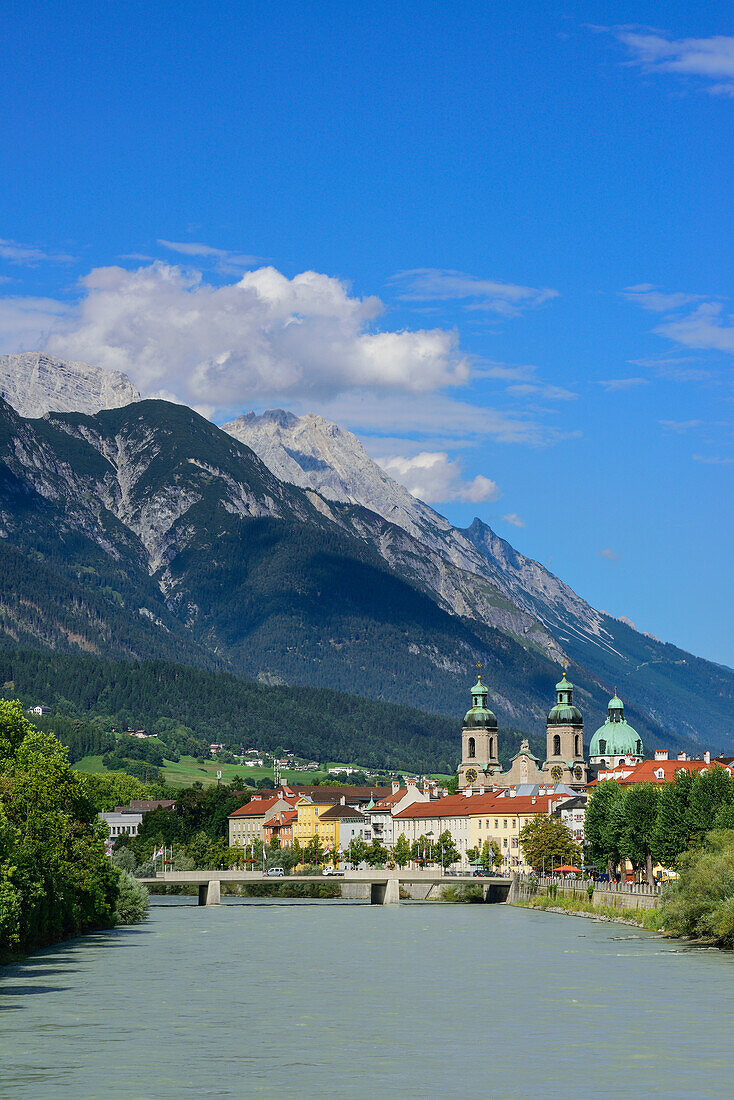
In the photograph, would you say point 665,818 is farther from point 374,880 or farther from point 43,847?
point 43,847

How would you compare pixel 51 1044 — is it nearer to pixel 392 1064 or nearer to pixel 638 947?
pixel 392 1064

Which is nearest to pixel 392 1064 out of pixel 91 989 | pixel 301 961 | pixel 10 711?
pixel 91 989

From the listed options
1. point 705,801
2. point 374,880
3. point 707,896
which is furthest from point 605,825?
point 707,896

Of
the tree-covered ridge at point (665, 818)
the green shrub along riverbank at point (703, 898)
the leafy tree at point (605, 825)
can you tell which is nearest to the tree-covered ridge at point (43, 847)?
the green shrub along riverbank at point (703, 898)

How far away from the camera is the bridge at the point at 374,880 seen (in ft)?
600

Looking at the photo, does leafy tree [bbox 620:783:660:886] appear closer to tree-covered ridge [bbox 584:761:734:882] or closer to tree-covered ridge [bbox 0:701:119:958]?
tree-covered ridge [bbox 584:761:734:882]

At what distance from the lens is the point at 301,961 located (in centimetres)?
10412

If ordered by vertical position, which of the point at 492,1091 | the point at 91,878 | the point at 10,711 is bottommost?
the point at 492,1091

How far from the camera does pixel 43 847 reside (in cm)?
10000

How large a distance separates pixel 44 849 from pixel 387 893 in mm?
95204

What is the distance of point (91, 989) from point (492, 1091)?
3265cm

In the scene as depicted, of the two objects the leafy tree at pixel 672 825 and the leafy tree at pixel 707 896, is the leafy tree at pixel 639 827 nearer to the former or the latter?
the leafy tree at pixel 672 825

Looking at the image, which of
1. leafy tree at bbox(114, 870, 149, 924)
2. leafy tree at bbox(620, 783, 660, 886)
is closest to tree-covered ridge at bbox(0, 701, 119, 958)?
leafy tree at bbox(114, 870, 149, 924)

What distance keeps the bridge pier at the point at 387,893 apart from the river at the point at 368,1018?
6751cm
